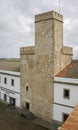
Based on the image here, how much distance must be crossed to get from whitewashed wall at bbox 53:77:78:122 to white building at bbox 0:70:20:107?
31.7ft

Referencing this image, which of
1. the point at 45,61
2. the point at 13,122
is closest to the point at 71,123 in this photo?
the point at 45,61

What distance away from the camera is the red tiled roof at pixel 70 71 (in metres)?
24.5

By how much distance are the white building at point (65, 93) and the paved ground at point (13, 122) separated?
3.59 metres

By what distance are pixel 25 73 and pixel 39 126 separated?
9755 mm

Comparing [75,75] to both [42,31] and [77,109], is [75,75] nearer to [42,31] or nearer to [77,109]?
[42,31]

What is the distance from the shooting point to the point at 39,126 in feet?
81.6

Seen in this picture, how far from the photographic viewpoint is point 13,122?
26391 millimetres

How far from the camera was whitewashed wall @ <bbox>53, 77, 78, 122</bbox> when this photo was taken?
23.1 metres

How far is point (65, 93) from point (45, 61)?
5836 millimetres

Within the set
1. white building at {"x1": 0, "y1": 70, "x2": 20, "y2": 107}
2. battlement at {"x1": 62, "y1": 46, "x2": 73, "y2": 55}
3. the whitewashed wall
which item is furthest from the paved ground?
battlement at {"x1": 62, "y1": 46, "x2": 73, "y2": 55}

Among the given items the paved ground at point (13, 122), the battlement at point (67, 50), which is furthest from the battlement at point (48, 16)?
the paved ground at point (13, 122)

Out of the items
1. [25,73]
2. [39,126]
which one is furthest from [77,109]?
[25,73]

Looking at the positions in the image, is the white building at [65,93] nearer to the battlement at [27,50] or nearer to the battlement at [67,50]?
the battlement at [67,50]

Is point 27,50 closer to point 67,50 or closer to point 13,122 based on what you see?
point 67,50
